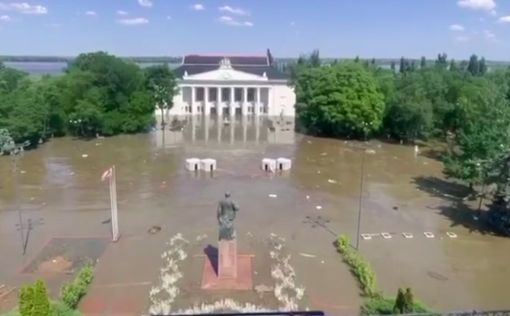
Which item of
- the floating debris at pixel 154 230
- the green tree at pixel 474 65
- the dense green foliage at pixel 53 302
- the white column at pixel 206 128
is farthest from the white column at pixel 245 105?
the green tree at pixel 474 65

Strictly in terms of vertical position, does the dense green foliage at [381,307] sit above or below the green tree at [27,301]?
below

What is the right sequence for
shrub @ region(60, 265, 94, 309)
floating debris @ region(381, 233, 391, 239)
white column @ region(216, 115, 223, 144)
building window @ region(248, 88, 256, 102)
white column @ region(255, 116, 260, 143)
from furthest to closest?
building window @ region(248, 88, 256, 102) < white column @ region(216, 115, 223, 144) < white column @ region(255, 116, 260, 143) < floating debris @ region(381, 233, 391, 239) < shrub @ region(60, 265, 94, 309)

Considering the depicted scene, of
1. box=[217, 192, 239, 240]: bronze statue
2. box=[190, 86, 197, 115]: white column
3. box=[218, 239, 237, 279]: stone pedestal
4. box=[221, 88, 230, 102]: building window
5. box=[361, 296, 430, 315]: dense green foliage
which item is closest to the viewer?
box=[361, 296, 430, 315]: dense green foliage

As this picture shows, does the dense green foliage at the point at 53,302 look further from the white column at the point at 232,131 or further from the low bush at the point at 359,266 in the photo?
the white column at the point at 232,131

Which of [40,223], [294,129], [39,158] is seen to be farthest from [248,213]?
[294,129]

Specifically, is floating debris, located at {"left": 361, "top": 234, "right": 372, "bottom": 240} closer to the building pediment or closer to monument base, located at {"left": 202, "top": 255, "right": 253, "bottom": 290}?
monument base, located at {"left": 202, "top": 255, "right": 253, "bottom": 290}

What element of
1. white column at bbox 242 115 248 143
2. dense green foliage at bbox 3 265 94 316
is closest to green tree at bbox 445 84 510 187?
dense green foliage at bbox 3 265 94 316
